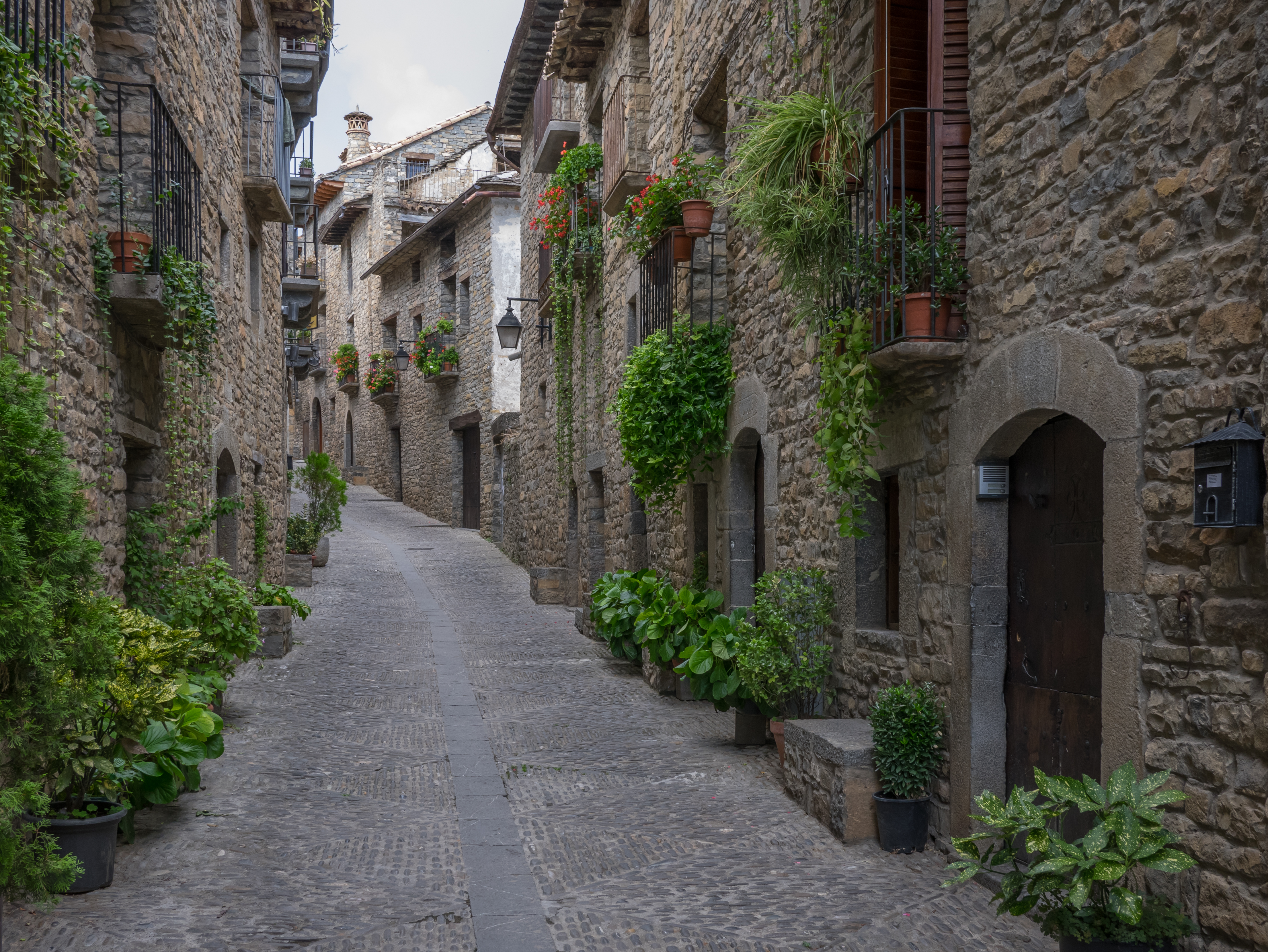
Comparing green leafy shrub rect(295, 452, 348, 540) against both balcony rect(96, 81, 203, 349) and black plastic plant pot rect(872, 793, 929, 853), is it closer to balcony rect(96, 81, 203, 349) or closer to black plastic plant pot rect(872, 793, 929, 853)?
balcony rect(96, 81, 203, 349)

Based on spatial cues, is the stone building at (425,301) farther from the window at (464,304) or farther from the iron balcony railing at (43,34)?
the iron balcony railing at (43,34)

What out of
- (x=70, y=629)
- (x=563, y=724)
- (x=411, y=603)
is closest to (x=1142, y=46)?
(x=70, y=629)

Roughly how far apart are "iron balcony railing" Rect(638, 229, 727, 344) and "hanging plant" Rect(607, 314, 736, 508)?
0.49 feet

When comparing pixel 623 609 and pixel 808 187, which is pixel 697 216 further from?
pixel 623 609

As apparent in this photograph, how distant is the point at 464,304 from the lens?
23.6m

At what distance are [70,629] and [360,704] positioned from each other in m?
4.32

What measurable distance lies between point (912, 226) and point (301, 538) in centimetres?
1396

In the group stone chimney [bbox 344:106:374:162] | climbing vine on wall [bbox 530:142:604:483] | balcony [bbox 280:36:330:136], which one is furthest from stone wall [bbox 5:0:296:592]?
stone chimney [bbox 344:106:374:162]

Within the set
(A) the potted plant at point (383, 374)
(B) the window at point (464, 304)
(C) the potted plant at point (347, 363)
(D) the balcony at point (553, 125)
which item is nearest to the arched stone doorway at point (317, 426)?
(C) the potted plant at point (347, 363)

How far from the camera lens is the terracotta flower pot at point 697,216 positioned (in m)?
8.38

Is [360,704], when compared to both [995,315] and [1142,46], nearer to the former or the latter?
[995,315]

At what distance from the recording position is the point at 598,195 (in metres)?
13.9

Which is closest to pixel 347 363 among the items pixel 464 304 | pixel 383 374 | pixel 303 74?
pixel 383 374

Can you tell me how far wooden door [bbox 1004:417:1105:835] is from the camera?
415 centimetres
